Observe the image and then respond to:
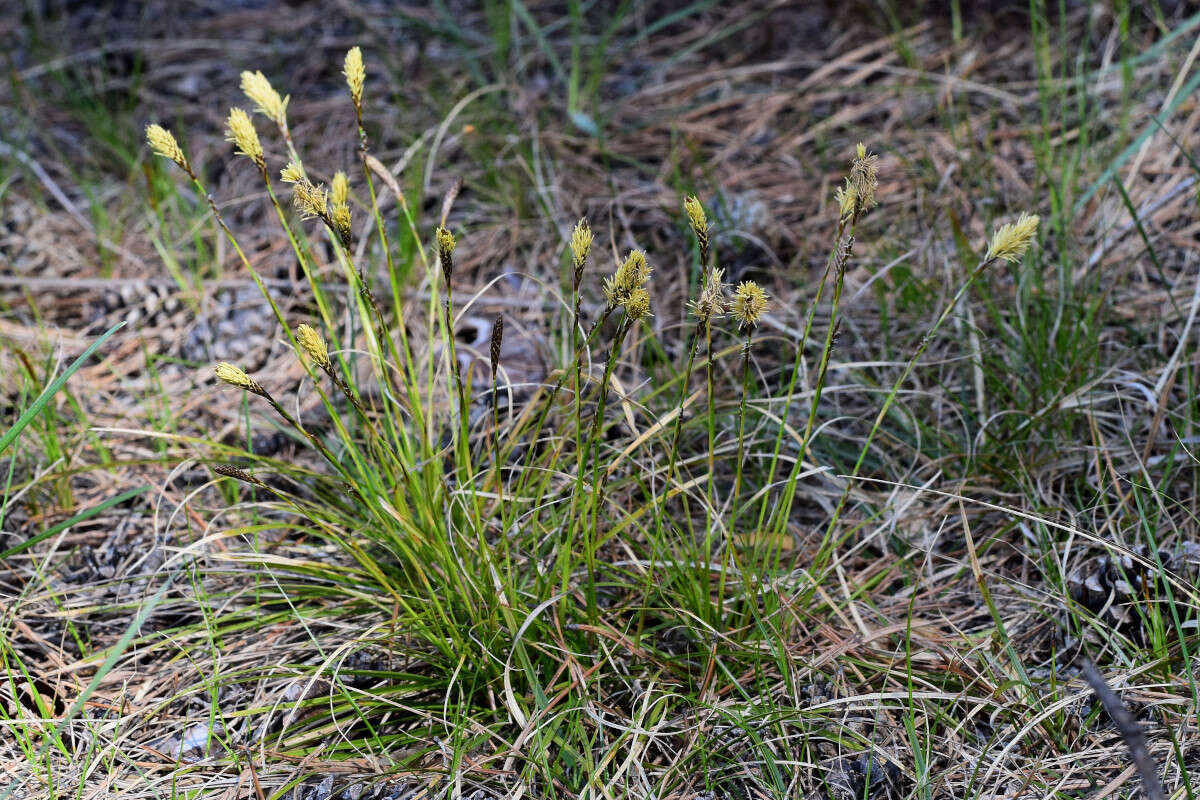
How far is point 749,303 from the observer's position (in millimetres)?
1135

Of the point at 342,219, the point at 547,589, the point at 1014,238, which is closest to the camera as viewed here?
the point at 1014,238

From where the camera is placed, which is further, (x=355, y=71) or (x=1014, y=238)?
(x=355, y=71)

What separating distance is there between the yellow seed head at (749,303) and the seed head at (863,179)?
0.16m

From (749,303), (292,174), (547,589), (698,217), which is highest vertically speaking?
(292,174)

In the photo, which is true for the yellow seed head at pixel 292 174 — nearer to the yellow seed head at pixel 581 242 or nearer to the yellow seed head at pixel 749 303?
the yellow seed head at pixel 581 242

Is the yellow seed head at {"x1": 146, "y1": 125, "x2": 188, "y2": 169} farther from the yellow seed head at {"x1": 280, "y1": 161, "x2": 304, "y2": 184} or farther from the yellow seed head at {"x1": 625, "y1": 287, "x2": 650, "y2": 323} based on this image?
the yellow seed head at {"x1": 625, "y1": 287, "x2": 650, "y2": 323}

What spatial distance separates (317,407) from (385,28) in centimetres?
179

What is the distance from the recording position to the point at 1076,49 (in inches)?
113

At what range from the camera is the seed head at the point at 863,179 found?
1.10 m

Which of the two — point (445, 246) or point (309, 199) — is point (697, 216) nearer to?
point (445, 246)

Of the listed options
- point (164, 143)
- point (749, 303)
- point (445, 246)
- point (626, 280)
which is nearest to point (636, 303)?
point (626, 280)

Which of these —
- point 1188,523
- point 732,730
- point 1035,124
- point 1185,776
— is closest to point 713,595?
point 732,730

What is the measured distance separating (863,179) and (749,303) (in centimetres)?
20

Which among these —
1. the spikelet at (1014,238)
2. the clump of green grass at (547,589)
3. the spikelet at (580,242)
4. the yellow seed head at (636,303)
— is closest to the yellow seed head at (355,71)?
the clump of green grass at (547,589)
